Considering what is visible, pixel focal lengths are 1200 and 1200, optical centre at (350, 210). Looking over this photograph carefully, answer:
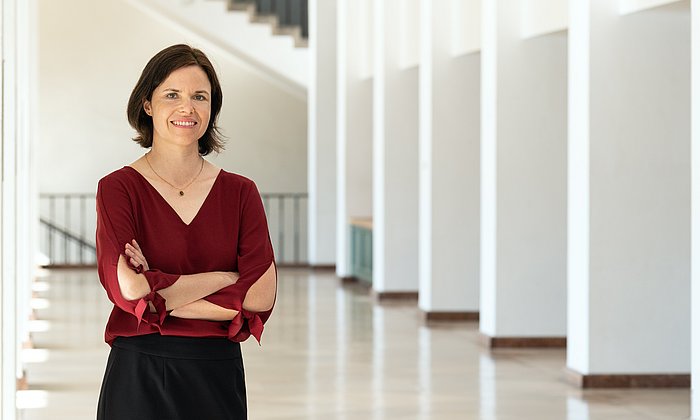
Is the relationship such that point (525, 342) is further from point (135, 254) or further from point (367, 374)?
point (135, 254)

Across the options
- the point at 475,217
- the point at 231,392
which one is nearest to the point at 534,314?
the point at 475,217

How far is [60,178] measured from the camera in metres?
20.7

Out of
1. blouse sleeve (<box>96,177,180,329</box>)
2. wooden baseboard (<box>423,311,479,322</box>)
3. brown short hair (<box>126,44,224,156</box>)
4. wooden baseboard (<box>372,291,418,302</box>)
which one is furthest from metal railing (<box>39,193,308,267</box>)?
blouse sleeve (<box>96,177,180,329</box>)

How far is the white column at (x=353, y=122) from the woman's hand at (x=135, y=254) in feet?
44.9

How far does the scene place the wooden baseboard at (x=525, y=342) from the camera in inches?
405

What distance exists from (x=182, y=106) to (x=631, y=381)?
627 centimetres

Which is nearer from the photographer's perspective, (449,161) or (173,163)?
(173,163)

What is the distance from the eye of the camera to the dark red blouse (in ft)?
8.27

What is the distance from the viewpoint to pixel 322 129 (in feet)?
59.7

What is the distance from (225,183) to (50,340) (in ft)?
28.3

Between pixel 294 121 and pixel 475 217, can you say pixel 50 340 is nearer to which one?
pixel 475 217

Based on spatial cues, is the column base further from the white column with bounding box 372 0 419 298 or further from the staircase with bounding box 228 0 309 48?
the staircase with bounding box 228 0 309 48

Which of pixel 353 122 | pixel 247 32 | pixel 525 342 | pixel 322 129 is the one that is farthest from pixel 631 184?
pixel 247 32

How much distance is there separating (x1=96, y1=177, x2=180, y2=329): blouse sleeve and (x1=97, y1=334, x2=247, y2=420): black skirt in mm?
74
